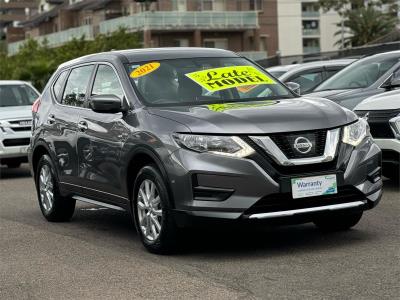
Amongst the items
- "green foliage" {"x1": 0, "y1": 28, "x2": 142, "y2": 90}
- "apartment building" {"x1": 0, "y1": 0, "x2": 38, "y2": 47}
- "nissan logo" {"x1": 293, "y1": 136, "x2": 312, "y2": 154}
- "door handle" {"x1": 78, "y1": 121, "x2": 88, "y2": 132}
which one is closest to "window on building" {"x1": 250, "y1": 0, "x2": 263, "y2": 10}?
"green foliage" {"x1": 0, "y1": 28, "x2": 142, "y2": 90}

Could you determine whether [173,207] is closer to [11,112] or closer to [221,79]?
[221,79]

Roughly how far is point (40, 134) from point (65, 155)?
Answer: 0.92 metres

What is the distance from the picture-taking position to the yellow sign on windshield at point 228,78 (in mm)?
8258

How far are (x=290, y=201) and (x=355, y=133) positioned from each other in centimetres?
90

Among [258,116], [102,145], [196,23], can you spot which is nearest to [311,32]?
[196,23]

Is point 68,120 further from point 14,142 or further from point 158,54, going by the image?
point 14,142

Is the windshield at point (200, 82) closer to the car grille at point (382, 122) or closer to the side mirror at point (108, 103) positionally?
the side mirror at point (108, 103)

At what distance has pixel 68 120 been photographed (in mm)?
9281

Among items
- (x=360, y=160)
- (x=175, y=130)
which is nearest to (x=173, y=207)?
(x=175, y=130)

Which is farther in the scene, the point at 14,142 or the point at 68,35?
the point at 68,35

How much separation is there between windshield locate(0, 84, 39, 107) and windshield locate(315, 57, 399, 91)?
23.5 feet

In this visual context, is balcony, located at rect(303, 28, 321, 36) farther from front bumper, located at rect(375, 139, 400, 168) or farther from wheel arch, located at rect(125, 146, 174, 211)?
wheel arch, located at rect(125, 146, 174, 211)

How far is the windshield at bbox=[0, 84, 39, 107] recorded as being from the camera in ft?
58.9

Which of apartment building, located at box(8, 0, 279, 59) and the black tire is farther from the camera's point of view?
apartment building, located at box(8, 0, 279, 59)
